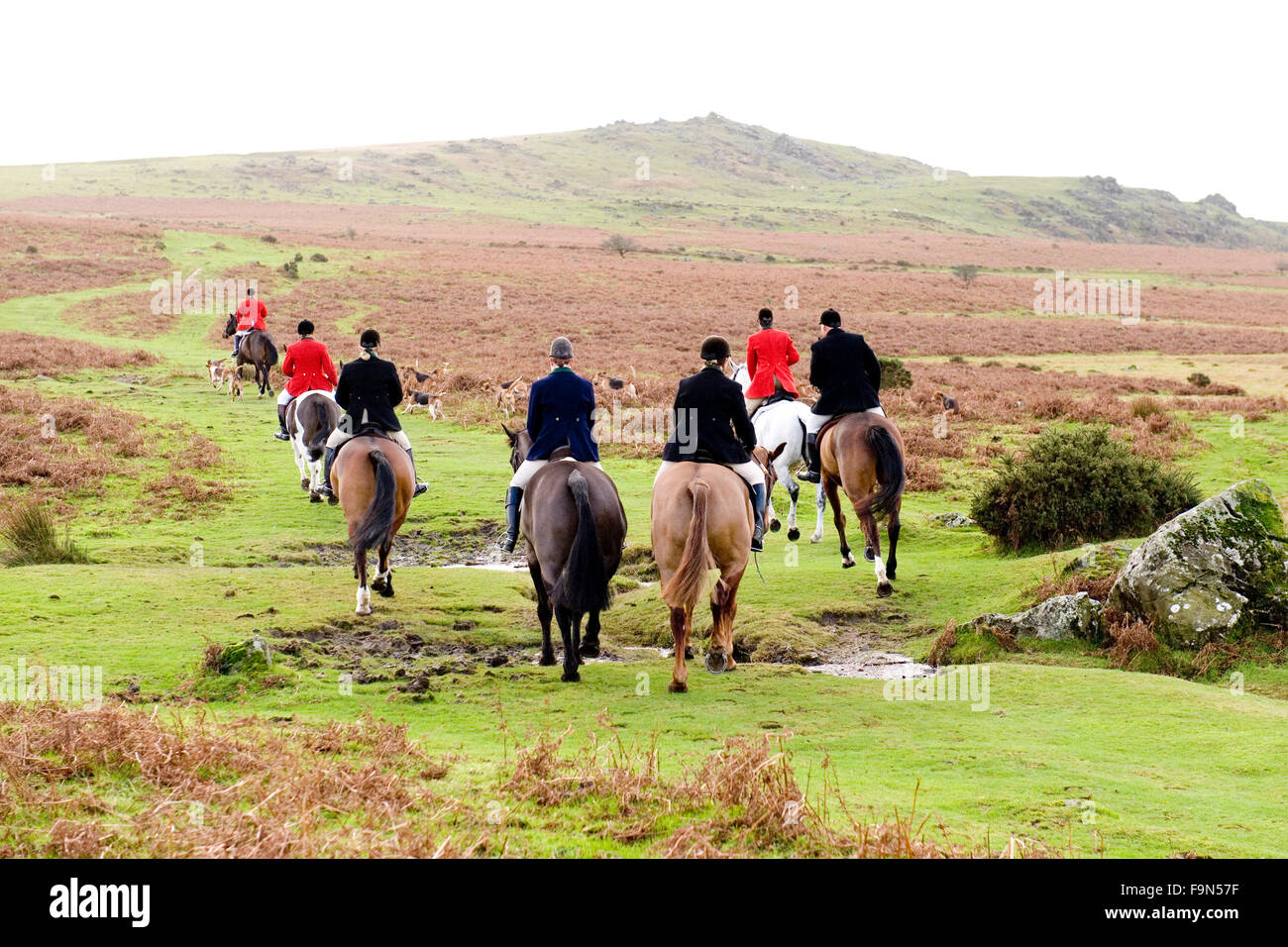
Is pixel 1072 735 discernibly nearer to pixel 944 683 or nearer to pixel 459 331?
pixel 944 683

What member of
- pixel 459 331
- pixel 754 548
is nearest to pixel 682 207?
pixel 459 331

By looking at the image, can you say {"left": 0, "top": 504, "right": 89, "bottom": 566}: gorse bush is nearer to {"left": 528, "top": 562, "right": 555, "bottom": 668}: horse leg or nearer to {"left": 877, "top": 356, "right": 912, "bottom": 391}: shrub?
{"left": 528, "top": 562, "right": 555, "bottom": 668}: horse leg

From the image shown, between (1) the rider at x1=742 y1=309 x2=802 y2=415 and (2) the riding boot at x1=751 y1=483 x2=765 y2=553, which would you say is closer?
(2) the riding boot at x1=751 y1=483 x2=765 y2=553

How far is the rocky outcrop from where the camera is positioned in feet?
33.6

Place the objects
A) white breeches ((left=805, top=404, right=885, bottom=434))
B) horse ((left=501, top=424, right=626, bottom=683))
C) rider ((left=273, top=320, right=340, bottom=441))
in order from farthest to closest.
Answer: rider ((left=273, top=320, right=340, bottom=441)), white breeches ((left=805, top=404, right=885, bottom=434)), horse ((left=501, top=424, right=626, bottom=683))

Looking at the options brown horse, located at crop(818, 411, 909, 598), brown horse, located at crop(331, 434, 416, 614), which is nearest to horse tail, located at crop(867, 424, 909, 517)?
brown horse, located at crop(818, 411, 909, 598)

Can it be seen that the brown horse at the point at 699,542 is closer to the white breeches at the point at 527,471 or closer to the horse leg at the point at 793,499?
the white breeches at the point at 527,471

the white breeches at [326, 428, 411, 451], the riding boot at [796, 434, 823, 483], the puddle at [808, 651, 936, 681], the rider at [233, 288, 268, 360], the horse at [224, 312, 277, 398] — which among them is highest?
the rider at [233, 288, 268, 360]

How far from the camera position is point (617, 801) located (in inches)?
231

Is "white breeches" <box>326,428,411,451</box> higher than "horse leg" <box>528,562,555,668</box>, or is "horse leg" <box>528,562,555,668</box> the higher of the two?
"white breeches" <box>326,428,411,451</box>

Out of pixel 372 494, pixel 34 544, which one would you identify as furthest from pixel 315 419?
pixel 372 494

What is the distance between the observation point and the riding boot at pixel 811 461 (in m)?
15.0

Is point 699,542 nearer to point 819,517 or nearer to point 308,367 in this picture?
point 819,517

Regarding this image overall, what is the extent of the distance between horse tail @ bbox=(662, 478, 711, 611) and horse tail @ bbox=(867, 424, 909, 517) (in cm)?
446
